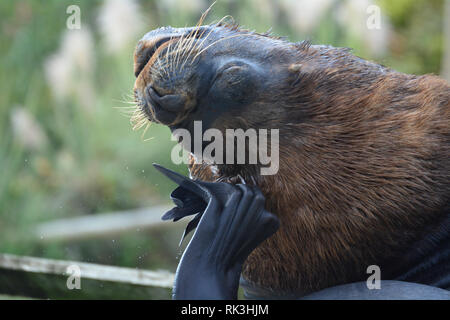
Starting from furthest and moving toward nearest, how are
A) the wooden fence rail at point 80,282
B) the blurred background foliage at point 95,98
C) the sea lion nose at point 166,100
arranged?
the blurred background foliage at point 95,98, the wooden fence rail at point 80,282, the sea lion nose at point 166,100

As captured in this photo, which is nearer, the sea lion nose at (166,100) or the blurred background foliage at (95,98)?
the sea lion nose at (166,100)

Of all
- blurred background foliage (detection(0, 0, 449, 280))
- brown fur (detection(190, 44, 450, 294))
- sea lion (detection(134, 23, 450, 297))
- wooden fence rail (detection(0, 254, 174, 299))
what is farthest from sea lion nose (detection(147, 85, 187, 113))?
blurred background foliage (detection(0, 0, 449, 280))

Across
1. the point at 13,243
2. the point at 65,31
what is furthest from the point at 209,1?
the point at 13,243

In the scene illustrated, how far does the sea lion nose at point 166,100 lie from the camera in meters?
1.89

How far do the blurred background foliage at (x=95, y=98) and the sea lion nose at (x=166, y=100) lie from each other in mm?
4008

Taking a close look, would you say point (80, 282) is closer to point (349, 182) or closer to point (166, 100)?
point (166, 100)

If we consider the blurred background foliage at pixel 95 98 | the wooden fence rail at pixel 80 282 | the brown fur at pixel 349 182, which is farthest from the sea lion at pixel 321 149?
the blurred background foliage at pixel 95 98

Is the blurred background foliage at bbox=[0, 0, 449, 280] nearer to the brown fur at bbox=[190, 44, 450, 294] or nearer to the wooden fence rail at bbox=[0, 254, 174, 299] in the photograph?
the wooden fence rail at bbox=[0, 254, 174, 299]

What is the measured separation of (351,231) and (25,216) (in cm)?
505

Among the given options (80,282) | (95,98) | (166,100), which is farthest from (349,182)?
(95,98)

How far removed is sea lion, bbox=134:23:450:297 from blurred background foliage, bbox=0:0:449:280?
397cm

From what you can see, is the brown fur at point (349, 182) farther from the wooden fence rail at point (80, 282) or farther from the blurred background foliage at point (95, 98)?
the blurred background foliage at point (95, 98)

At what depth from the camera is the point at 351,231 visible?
1900 millimetres

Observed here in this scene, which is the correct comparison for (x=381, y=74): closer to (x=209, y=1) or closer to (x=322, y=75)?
(x=322, y=75)
